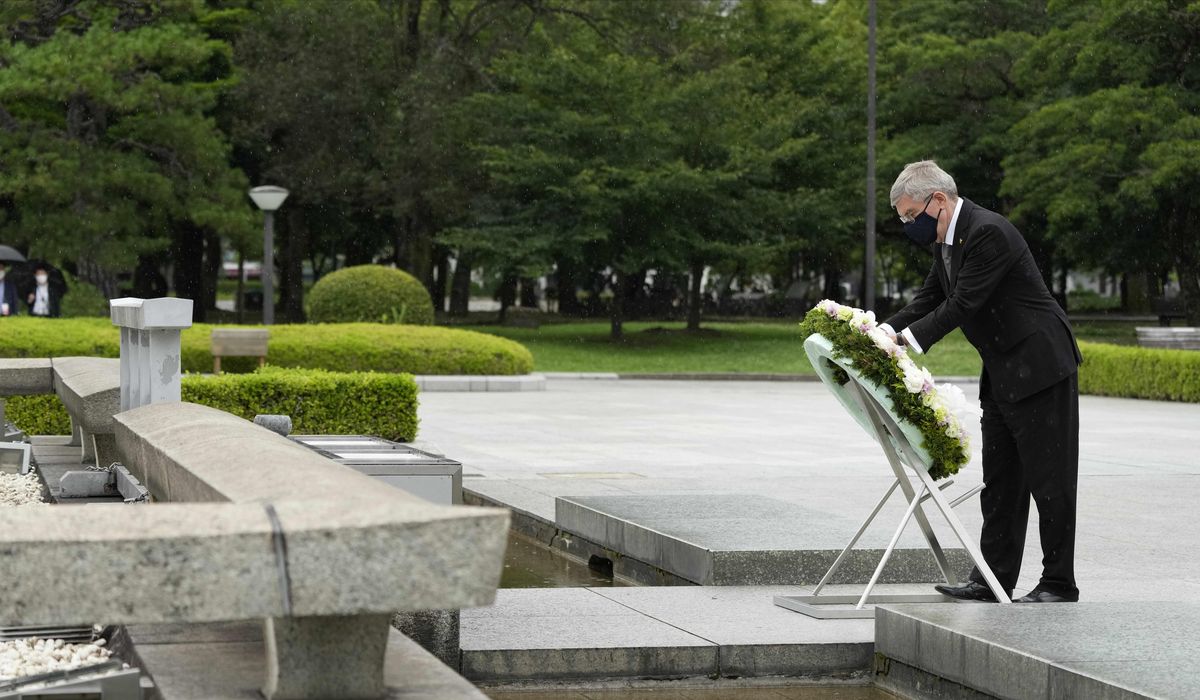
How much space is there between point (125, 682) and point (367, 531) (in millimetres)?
1288

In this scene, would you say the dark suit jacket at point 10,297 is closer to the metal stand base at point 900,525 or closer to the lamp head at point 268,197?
the lamp head at point 268,197

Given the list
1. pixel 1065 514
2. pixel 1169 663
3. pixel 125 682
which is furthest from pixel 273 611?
pixel 1065 514

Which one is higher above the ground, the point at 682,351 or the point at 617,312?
the point at 617,312

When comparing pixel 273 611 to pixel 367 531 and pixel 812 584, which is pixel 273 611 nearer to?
pixel 367 531

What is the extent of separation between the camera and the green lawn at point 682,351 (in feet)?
92.2

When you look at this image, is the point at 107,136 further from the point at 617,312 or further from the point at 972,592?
the point at 972,592

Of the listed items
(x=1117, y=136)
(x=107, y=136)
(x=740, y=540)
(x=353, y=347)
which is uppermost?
(x=1117, y=136)

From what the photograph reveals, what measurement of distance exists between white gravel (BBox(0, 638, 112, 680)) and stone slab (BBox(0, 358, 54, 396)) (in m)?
5.31

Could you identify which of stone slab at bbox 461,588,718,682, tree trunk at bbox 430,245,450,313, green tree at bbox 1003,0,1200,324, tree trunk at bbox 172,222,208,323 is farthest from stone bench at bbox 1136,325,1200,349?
tree trunk at bbox 172,222,208,323

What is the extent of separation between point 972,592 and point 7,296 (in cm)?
2025

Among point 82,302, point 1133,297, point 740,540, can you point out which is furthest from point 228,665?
point 1133,297

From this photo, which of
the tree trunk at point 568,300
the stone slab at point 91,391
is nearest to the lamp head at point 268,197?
the stone slab at point 91,391

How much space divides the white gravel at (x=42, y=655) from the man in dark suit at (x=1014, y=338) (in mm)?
2938

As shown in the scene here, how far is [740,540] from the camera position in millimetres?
6469
